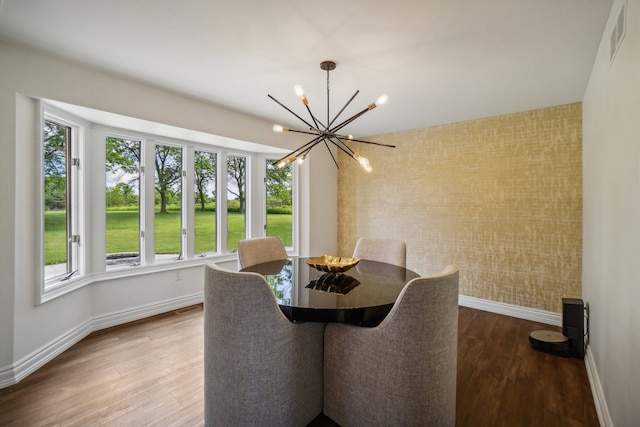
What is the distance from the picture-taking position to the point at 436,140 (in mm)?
3986

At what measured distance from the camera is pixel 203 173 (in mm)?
3922

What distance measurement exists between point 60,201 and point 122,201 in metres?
0.58

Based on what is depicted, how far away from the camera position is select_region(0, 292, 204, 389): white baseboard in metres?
2.09

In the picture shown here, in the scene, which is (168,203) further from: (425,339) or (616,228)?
(616,228)

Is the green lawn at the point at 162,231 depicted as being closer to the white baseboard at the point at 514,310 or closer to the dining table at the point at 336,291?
the dining table at the point at 336,291

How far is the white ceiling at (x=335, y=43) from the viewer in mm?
1671

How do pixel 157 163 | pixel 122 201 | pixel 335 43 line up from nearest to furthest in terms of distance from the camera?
1. pixel 335 43
2. pixel 122 201
3. pixel 157 163

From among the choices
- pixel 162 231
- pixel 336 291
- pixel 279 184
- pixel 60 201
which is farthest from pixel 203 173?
pixel 336 291

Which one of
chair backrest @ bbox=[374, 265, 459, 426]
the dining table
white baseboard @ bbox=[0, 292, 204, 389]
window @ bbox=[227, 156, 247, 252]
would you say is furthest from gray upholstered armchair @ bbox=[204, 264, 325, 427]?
window @ bbox=[227, 156, 247, 252]

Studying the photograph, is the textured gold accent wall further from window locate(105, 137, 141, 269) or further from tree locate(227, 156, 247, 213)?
window locate(105, 137, 141, 269)

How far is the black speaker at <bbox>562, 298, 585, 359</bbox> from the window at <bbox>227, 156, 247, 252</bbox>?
12.4 ft

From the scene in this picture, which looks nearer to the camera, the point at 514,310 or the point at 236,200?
the point at 514,310

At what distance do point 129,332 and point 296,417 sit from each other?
7.45 ft

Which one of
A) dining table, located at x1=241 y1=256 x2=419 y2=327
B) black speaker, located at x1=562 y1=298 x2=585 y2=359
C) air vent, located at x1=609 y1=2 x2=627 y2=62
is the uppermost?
air vent, located at x1=609 y1=2 x2=627 y2=62
